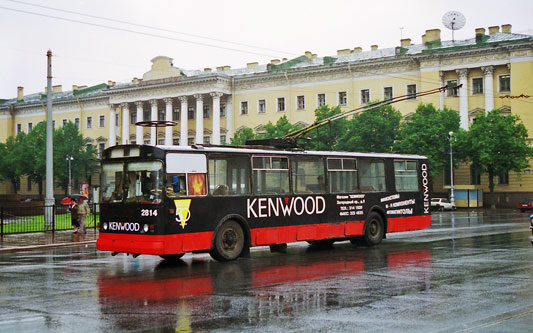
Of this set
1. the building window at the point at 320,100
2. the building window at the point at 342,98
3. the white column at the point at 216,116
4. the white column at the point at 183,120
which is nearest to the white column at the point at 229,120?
the white column at the point at 216,116

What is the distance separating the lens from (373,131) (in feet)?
190

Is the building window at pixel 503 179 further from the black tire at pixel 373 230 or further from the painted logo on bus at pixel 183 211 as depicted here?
the painted logo on bus at pixel 183 211

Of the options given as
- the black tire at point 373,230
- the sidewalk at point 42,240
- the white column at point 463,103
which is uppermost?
the white column at point 463,103

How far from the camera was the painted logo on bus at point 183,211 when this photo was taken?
13.8 m

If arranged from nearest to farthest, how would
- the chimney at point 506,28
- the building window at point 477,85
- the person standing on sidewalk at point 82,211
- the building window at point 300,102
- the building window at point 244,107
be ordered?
1. the person standing on sidewalk at point 82,211
2. the building window at point 477,85
3. the chimney at point 506,28
4. the building window at point 300,102
5. the building window at point 244,107

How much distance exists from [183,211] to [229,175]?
1.70 meters

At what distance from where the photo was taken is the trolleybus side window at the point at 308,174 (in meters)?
16.7

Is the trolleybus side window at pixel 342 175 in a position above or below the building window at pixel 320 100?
below

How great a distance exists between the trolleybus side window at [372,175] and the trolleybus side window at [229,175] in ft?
14.9

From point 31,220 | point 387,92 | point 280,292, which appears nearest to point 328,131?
point 387,92

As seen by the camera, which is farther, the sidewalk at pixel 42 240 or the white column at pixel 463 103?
the white column at pixel 463 103

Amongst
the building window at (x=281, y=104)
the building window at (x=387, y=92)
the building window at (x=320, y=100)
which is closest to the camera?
the building window at (x=387, y=92)

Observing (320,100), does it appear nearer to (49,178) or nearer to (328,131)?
(328,131)

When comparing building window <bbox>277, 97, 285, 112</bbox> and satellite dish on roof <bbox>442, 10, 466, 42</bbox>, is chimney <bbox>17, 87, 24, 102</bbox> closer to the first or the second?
building window <bbox>277, 97, 285, 112</bbox>
